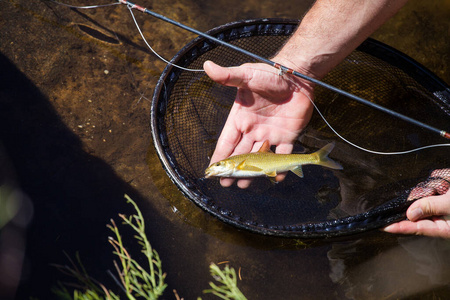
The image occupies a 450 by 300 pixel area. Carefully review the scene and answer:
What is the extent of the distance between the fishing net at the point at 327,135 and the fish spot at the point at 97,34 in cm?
119

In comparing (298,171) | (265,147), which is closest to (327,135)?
(298,171)

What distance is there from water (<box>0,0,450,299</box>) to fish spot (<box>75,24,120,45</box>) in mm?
12

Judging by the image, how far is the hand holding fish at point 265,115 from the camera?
3275 mm

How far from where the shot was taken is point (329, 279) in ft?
10.4

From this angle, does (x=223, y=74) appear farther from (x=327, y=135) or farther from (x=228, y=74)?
(x=327, y=135)

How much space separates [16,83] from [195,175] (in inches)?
85.0

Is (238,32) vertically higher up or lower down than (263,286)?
higher up

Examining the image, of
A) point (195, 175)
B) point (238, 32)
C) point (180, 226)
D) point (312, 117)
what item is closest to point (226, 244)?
point (180, 226)

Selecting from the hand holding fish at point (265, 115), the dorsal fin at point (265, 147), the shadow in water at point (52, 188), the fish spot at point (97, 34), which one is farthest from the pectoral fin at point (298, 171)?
the fish spot at point (97, 34)

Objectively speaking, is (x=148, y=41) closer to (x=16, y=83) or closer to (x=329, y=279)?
(x=16, y=83)

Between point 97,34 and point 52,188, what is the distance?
197 centimetres

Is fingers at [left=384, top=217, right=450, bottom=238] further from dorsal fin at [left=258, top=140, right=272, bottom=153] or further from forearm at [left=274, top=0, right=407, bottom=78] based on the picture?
forearm at [left=274, top=0, right=407, bottom=78]

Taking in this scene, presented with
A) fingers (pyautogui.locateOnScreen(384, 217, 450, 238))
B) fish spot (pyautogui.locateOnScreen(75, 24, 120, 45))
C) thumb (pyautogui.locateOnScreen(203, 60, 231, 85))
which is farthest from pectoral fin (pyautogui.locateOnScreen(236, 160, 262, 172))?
fish spot (pyautogui.locateOnScreen(75, 24, 120, 45))

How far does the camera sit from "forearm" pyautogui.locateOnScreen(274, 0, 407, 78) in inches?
124
